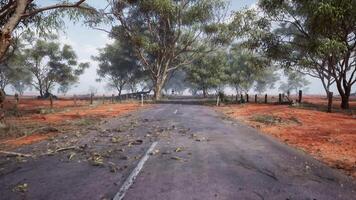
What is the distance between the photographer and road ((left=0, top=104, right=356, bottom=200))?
5750 mm

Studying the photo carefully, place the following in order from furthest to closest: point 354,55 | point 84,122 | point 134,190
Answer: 1. point 354,55
2. point 84,122
3. point 134,190

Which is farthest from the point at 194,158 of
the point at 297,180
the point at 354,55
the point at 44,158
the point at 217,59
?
the point at 217,59

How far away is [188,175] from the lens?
6832 millimetres

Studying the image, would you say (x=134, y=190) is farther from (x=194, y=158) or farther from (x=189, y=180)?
(x=194, y=158)

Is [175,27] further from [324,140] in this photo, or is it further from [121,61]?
[324,140]

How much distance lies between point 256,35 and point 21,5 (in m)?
23.9

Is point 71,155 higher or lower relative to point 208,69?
lower

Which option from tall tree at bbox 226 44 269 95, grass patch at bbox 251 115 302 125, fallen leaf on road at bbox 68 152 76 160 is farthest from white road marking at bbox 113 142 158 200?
tall tree at bbox 226 44 269 95

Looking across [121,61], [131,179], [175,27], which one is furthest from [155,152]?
[121,61]

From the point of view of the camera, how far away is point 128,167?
754 cm

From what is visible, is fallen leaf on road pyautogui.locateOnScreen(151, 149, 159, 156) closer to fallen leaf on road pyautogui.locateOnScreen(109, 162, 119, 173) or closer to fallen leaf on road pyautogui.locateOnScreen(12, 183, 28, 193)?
fallen leaf on road pyautogui.locateOnScreen(109, 162, 119, 173)

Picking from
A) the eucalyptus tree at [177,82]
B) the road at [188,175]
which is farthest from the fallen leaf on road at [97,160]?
the eucalyptus tree at [177,82]

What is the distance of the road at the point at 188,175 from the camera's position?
575 cm

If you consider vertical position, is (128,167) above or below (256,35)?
below
